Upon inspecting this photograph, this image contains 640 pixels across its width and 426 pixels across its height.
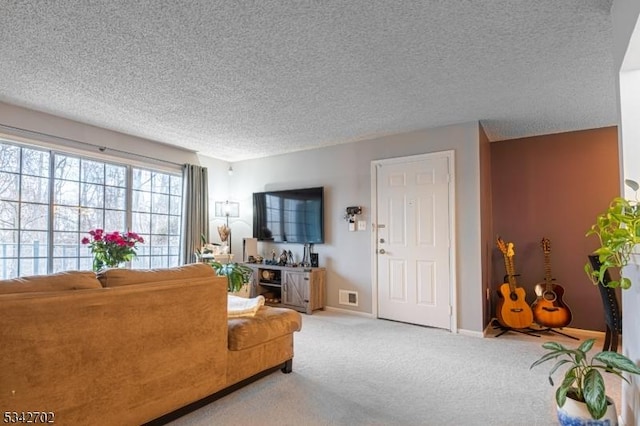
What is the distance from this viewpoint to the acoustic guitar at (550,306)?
150 inches

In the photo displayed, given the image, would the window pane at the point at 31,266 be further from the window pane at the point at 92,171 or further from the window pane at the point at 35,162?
the window pane at the point at 92,171

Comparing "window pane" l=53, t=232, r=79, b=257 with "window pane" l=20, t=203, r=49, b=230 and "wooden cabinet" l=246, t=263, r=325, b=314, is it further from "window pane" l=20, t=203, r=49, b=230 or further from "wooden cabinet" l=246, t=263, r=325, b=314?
"wooden cabinet" l=246, t=263, r=325, b=314

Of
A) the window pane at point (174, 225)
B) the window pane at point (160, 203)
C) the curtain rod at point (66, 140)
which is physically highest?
the curtain rod at point (66, 140)

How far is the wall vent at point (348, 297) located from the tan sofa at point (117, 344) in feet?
8.39

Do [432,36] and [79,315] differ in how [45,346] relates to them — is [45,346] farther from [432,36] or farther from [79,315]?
[432,36]

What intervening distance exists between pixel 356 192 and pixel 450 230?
1.39 m

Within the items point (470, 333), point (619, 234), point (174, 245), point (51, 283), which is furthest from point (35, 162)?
point (470, 333)

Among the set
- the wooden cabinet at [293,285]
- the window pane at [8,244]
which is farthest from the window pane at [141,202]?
the wooden cabinet at [293,285]

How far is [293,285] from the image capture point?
5.02 m

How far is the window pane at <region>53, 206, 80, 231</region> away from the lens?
401 cm

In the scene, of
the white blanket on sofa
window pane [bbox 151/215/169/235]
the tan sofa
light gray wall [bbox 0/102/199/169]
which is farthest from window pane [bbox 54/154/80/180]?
the tan sofa

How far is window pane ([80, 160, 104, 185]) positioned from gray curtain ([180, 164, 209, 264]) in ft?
3.70

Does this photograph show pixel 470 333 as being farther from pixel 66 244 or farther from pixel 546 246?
pixel 66 244

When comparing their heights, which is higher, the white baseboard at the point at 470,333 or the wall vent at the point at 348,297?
the wall vent at the point at 348,297
